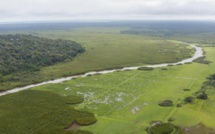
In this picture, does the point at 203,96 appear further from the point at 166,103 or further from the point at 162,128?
the point at 162,128

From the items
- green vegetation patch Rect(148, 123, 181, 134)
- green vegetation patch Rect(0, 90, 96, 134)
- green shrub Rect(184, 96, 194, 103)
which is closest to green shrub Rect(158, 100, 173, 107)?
green shrub Rect(184, 96, 194, 103)

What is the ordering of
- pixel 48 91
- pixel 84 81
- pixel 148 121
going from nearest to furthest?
1. pixel 148 121
2. pixel 48 91
3. pixel 84 81

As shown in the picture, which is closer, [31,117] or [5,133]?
[5,133]

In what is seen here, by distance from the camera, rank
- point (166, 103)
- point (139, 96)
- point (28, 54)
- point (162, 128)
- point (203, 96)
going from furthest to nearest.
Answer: point (28, 54) < point (139, 96) < point (203, 96) < point (166, 103) < point (162, 128)

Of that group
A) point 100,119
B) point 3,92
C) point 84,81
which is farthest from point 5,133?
point 84,81

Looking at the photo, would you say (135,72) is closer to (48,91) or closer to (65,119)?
(48,91)

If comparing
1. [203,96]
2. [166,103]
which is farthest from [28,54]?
[203,96]

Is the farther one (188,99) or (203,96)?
(203,96)
